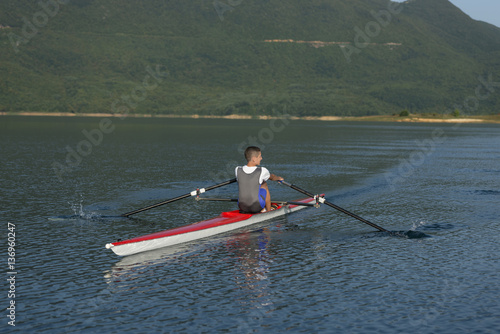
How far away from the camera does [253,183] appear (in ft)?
68.7

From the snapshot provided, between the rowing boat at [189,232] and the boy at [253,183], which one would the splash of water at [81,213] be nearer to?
the rowing boat at [189,232]

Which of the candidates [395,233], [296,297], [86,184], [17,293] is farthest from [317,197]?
[86,184]

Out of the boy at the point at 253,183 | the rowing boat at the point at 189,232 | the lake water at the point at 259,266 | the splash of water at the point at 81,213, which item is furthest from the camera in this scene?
the splash of water at the point at 81,213

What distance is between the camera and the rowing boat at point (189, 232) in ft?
57.1

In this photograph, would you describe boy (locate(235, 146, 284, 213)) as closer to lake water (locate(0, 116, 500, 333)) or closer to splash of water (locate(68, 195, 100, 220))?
lake water (locate(0, 116, 500, 333))

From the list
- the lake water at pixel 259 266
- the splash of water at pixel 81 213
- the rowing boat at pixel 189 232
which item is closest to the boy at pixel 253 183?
the rowing boat at pixel 189 232

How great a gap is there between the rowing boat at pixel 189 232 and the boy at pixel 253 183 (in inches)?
15.4

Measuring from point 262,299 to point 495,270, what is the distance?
7224mm

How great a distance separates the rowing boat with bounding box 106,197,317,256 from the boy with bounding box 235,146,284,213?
15.4 inches

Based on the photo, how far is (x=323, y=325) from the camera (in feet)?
40.3

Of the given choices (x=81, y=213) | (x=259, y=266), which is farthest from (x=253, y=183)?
(x=81, y=213)

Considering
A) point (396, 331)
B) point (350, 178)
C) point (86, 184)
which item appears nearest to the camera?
point (396, 331)

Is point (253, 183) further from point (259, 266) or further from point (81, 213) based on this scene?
point (81, 213)

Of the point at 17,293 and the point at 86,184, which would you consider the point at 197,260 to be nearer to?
the point at 17,293
